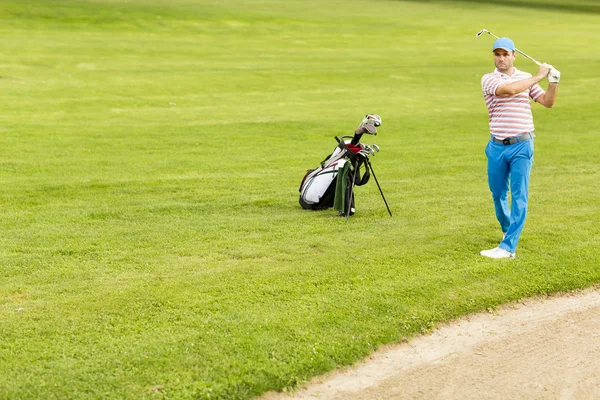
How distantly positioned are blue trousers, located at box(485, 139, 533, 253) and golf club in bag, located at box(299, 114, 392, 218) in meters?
1.86

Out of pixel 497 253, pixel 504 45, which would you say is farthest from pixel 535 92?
pixel 497 253

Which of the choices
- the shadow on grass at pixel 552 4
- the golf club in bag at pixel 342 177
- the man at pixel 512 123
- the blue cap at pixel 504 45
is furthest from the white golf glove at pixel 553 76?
the shadow on grass at pixel 552 4

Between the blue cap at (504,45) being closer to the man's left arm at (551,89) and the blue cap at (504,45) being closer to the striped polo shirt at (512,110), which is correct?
the striped polo shirt at (512,110)

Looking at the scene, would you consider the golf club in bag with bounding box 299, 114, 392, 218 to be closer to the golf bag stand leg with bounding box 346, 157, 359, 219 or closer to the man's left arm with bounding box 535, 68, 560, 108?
the golf bag stand leg with bounding box 346, 157, 359, 219

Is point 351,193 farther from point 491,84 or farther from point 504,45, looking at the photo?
point 504,45

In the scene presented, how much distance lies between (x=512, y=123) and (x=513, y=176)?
577 mm

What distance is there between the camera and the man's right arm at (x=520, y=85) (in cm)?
872

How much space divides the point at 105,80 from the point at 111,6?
24.2 meters

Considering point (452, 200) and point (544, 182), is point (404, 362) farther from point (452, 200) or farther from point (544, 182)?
point (544, 182)

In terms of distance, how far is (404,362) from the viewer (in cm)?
709

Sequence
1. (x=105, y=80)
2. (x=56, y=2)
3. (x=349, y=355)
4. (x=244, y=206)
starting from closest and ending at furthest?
(x=349, y=355) < (x=244, y=206) < (x=105, y=80) < (x=56, y=2)

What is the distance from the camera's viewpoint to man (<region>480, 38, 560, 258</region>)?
8891 millimetres

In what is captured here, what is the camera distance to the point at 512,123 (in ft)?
29.9

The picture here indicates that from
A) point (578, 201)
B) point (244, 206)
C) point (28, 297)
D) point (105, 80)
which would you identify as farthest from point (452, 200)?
point (105, 80)
